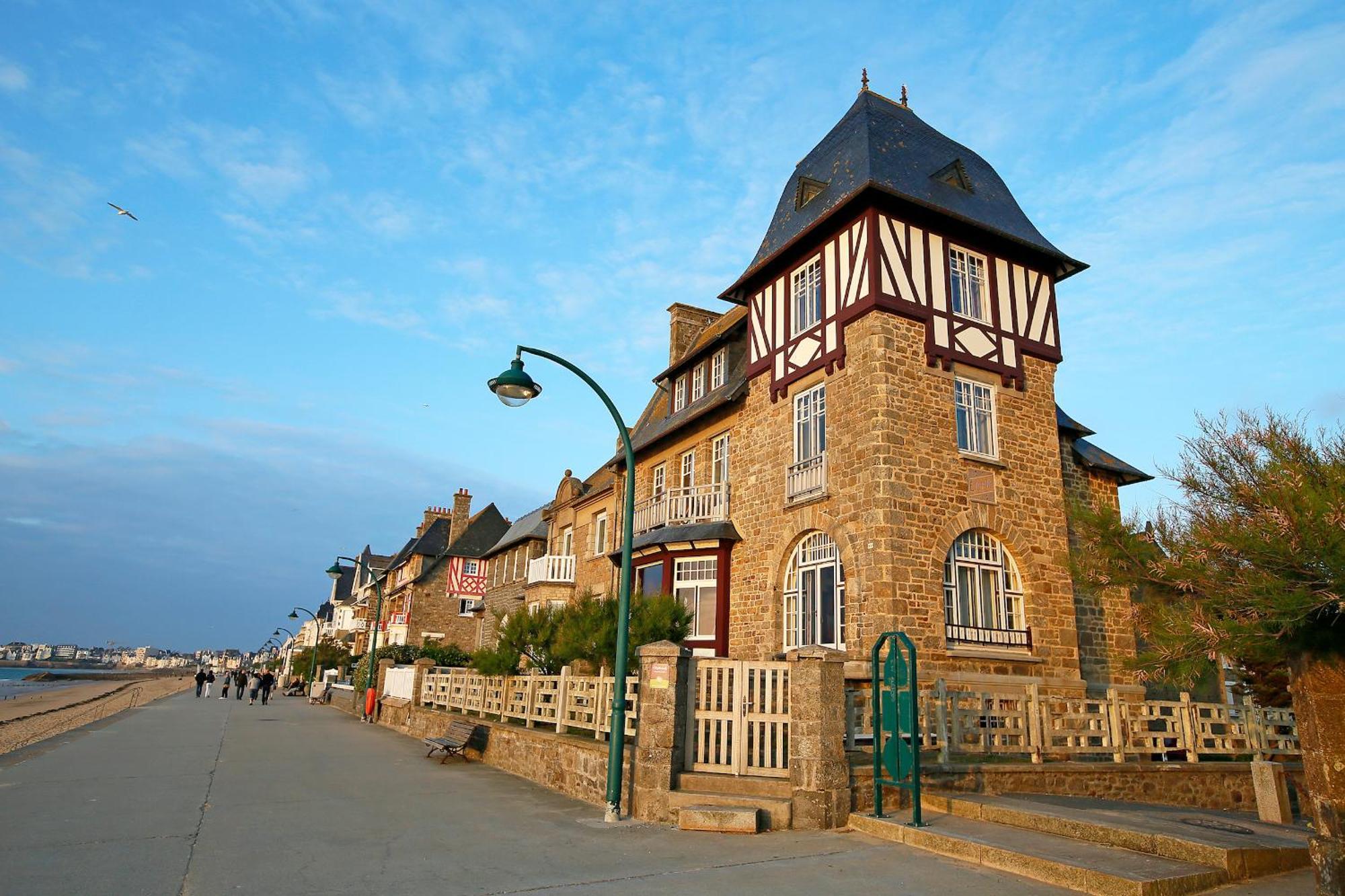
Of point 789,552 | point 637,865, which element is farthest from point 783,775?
point 789,552

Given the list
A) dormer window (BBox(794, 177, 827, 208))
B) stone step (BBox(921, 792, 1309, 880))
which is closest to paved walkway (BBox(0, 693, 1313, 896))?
stone step (BBox(921, 792, 1309, 880))

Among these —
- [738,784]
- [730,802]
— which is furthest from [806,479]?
[730,802]

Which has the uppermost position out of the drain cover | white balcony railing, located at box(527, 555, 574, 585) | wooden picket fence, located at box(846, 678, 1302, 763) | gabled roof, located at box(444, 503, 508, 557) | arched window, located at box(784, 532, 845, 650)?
gabled roof, located at box(444, 503, 508, 557)

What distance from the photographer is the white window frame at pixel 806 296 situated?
15.5 metres

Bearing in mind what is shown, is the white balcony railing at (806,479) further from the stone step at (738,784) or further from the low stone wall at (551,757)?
the stone step at (738,784)

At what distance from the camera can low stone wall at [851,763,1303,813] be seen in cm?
955

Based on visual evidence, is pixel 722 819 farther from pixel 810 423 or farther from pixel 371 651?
pixel 371 651

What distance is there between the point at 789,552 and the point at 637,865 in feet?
28.8

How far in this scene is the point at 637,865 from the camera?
6828 mm

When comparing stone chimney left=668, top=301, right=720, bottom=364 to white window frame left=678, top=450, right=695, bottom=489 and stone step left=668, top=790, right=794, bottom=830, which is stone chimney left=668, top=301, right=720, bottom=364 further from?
stone step left=668, top=790, right=794, bottom=830

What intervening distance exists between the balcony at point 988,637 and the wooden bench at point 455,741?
342 inches

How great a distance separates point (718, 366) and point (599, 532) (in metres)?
7.74

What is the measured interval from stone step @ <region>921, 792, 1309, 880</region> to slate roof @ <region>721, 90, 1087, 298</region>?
32.3ft

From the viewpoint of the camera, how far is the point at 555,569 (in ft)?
87.1
